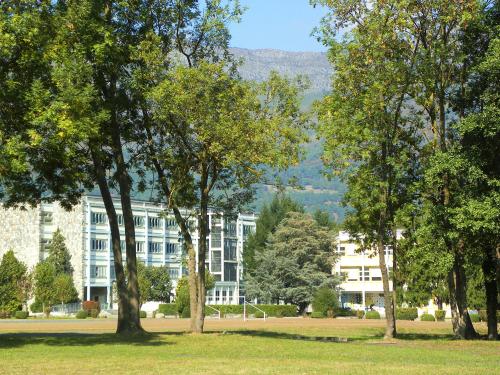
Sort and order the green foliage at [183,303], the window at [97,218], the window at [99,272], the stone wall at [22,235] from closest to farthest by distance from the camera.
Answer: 1. the green foliage at [183,303]
2. the stone wall at [22,235]
3. the window at [97,218]
4. the window at [99,272]

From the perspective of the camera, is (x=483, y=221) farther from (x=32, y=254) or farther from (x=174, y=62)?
(x=32, y=254)

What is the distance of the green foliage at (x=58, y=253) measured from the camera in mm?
122256

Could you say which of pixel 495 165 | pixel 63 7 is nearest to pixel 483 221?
pixel 495 165

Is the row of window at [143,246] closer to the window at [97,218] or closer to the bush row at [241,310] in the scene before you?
the window at [97,218]

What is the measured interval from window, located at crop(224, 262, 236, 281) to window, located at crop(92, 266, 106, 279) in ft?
77.2

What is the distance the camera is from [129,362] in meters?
24.8

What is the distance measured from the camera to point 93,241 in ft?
428

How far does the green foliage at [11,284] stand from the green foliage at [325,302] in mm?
37065

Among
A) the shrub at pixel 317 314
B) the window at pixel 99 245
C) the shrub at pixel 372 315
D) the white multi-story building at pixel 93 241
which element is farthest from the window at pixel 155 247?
the shrub at pixel 372 315

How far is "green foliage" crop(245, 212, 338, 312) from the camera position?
112m

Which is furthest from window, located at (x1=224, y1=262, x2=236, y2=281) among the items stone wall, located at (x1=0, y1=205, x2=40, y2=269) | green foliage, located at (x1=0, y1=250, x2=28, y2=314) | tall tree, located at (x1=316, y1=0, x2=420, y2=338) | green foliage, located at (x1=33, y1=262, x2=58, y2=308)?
tall tree, located at (x1=316, y1=0, x2=420, y2=338)

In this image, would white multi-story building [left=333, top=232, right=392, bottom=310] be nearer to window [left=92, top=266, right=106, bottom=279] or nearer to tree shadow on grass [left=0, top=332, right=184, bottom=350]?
window [left=92, top=266, right=106, bottom=279]

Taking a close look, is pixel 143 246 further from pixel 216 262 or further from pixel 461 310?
pixel 461 310

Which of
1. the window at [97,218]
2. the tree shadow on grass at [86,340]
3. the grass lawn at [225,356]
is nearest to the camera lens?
the grass lawn at [225,356]
